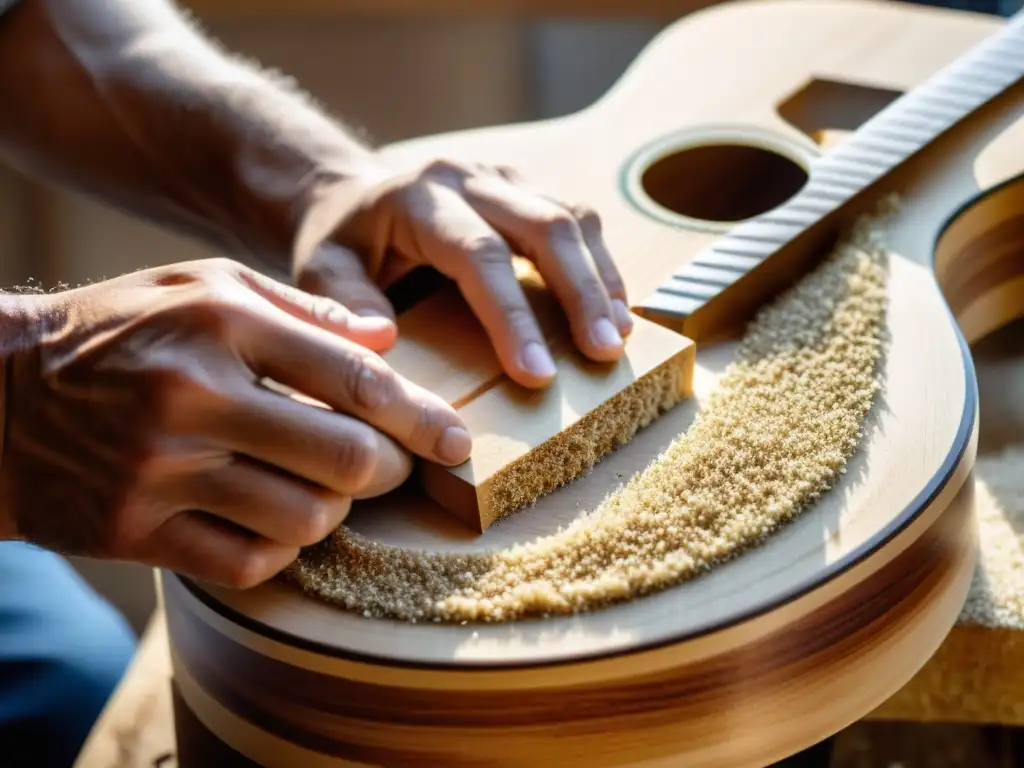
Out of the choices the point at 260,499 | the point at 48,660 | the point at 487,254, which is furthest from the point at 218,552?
the point at 48,660

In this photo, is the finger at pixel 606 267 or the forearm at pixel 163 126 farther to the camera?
the forearm at pixel 163 126

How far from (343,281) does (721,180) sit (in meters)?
0.37

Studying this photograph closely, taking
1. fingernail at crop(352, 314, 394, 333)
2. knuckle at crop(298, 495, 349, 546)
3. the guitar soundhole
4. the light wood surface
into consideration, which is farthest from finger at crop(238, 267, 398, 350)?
the light wood surface

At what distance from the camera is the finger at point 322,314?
1.90 ft

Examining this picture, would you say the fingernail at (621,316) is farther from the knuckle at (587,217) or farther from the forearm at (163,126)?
the forearm at (163,126)

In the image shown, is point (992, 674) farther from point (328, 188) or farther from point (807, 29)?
point (807, 29)

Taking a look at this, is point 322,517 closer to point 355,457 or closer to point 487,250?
point 355,457

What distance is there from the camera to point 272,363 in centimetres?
54

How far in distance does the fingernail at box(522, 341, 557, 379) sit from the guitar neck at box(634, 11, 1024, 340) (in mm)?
99

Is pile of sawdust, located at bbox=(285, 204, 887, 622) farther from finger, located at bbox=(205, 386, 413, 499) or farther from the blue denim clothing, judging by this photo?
the blue denim clothing

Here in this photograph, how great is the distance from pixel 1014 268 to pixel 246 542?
2.07 feet

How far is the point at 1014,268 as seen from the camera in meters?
0.84

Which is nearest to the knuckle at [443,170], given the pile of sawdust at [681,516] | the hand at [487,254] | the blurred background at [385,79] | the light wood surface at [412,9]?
the hand at [487,254]

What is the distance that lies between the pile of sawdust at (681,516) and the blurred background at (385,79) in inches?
44.7
